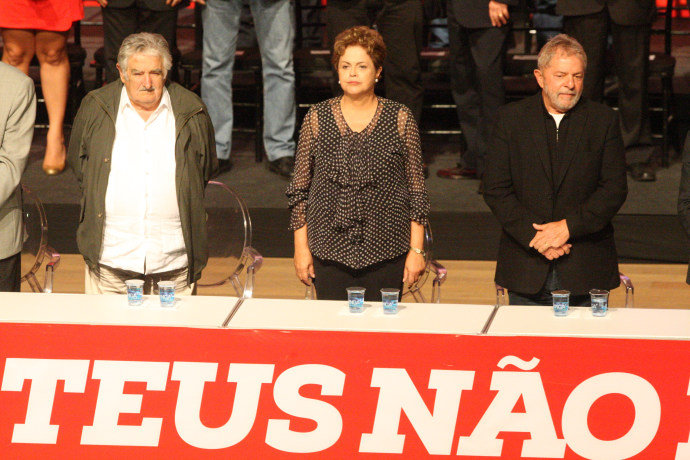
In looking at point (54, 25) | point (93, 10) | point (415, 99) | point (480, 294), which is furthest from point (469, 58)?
point (93, 10)

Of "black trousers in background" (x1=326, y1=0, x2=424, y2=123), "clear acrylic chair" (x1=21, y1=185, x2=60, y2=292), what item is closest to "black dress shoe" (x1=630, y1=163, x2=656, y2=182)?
"black trousers in background" (x1=326, y1=0, x2=424, y2=123)

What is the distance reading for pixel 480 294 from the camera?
529 cm

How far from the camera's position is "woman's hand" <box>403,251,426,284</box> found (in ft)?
13.2

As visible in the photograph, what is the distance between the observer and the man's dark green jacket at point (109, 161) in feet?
13.2

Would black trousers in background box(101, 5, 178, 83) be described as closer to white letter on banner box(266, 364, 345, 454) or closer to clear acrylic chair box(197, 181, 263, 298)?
clear acrylic chair box(197, 181, 263, 298)

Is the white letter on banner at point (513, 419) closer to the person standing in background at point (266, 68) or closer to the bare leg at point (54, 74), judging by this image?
the person standing in background at point (266, 68)

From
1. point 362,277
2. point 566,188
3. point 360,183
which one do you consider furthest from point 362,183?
point 566,188

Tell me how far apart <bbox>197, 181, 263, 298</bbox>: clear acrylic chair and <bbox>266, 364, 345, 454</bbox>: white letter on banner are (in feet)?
5.65

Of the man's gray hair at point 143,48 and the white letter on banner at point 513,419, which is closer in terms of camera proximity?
the white letter on banner at point 513,419

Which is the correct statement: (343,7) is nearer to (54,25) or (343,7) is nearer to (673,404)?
(54,25)

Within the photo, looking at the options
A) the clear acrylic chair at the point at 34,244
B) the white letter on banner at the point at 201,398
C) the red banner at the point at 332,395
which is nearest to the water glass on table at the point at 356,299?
the red banner at the point at 332,395

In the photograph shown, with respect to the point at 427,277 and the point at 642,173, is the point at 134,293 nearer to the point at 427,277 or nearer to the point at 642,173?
the point at 427,277

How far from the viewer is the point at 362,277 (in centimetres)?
403

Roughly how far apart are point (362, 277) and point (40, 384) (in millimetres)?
1206
